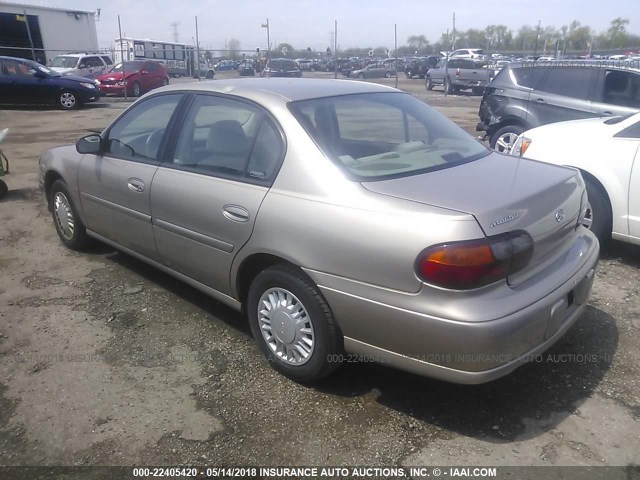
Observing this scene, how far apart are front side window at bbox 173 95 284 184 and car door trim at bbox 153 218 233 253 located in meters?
A: 0.38

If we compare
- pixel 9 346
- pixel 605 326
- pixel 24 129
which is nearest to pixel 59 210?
pixel 9 346

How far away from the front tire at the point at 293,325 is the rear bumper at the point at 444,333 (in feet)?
0.29

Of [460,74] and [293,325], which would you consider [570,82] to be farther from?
[460,74]

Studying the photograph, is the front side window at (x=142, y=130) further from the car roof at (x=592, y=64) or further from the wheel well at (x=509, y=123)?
the car roof at (x=592, y=64)

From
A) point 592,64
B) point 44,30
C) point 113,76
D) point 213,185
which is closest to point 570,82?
point 592,64

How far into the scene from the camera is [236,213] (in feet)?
9.99

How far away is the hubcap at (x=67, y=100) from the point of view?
17.7m

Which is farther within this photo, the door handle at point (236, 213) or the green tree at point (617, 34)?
the green tree at point (617, 34)

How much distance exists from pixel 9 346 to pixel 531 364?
127 inches

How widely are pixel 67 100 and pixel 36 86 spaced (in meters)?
0.97

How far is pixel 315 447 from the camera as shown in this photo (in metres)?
2.57

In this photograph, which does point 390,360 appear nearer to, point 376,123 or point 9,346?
point 376,123

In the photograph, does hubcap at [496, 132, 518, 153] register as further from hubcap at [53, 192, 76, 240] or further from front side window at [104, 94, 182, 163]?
hubcap at [53, 192, 76, 240]

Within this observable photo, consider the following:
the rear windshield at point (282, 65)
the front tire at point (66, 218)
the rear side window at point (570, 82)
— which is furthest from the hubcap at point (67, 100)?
the rear side window at point (570, 82)
